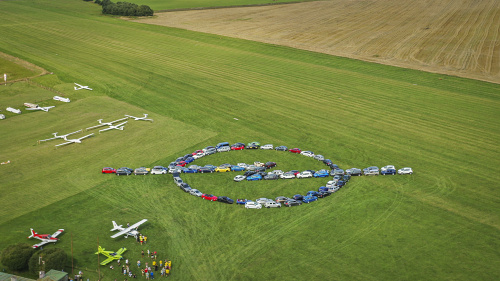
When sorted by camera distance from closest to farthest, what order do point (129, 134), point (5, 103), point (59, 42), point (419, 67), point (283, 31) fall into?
point (129, 134)
point (5, 103)
point (419, 67)
point (59, 42)
point (283, 31)

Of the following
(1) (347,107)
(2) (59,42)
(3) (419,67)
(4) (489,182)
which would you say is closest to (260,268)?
(4) (489,182)

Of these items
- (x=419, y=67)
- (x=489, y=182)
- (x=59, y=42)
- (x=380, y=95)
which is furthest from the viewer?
(x=59, y=42)

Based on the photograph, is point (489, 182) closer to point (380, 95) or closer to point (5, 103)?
point (380, 95)

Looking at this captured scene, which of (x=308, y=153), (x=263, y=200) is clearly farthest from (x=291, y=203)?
(x=308, y=153)

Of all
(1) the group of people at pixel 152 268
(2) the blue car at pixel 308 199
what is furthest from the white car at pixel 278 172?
(1) the group of people at pixel 152 268

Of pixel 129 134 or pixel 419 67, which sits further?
pixel 419 67

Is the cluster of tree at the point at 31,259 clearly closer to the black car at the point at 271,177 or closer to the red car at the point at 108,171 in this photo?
the red car at the point at 108,171

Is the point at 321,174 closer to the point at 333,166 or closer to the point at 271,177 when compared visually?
the point at 333,166
